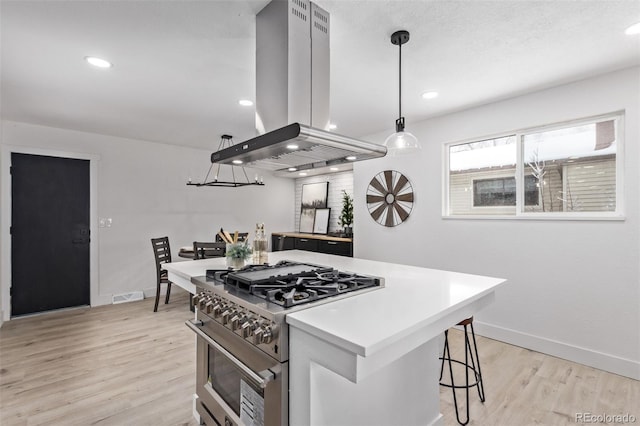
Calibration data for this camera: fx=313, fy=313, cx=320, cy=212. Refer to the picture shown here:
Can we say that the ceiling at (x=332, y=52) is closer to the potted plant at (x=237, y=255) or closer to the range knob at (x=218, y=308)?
the potted plant at (x=237, y=255)

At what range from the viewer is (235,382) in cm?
159

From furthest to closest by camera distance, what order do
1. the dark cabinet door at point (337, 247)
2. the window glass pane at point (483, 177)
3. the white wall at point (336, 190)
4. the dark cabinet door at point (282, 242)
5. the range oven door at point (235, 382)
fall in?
the dark cabinet door at point (282, 242) < the white wall at point (336, 190) < the dark cabinet door at point (337, 247) < the window glass pane at point (483, 177) < the range oven door at point (235, 382)

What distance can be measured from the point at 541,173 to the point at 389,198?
1679mm

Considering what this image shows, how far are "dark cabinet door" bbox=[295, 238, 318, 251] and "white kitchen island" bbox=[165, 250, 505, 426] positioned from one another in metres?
3.79

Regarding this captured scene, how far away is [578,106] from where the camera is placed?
271 cm

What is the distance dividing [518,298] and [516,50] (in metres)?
2.24

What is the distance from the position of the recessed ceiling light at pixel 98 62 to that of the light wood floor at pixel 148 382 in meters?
2.44

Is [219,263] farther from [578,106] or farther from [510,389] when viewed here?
[578,106]

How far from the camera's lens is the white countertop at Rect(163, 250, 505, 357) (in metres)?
0.98

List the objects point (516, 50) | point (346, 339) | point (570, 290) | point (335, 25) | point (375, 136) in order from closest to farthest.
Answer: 1. point (346, 339)
2. point (335, 25)
3. point (516, 50)
4. point (570, 290)
5. point (375, 136)

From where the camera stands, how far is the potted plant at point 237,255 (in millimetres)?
2035

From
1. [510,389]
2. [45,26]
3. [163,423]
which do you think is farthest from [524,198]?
[45,26]

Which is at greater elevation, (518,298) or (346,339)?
(346,339)

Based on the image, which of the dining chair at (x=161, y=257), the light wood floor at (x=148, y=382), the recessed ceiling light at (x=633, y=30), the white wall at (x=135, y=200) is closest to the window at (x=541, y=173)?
the recessed ceiling light at (x=633, y=30)
